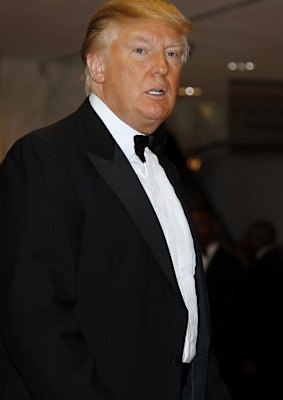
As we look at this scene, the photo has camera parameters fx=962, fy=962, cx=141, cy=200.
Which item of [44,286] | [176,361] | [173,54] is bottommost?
[176,361]

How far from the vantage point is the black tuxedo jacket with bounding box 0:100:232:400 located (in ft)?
7.27

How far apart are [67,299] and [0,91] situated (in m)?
5.87

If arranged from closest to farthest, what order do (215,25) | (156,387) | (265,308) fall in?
(156,387), (215,25), (265,308)

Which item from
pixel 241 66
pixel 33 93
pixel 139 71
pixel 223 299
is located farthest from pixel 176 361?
pixel 33 93

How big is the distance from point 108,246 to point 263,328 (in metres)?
5.60

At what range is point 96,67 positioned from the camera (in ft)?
8.47

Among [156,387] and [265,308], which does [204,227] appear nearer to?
[265,308]

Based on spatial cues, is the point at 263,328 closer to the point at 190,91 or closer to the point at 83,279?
the point at 190,91

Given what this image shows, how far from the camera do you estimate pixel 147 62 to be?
2521 mm

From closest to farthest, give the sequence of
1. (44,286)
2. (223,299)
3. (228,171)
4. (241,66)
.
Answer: (44,286) → (223,299) → (241,66) → (228,171)

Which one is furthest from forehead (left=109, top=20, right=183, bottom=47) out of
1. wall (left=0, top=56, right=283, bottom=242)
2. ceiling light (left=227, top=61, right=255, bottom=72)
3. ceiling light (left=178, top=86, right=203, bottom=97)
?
wall (left=0, top=56, right=283, bottom=242)

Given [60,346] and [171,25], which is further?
[171,25]

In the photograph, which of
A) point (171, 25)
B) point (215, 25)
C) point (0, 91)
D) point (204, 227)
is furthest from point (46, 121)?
point (171, 25)

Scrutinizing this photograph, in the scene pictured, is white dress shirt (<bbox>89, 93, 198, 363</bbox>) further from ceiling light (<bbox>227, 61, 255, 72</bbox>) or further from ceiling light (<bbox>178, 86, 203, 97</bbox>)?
ceiling light (<bbox>178, 86, 203, 97</bbox>)
